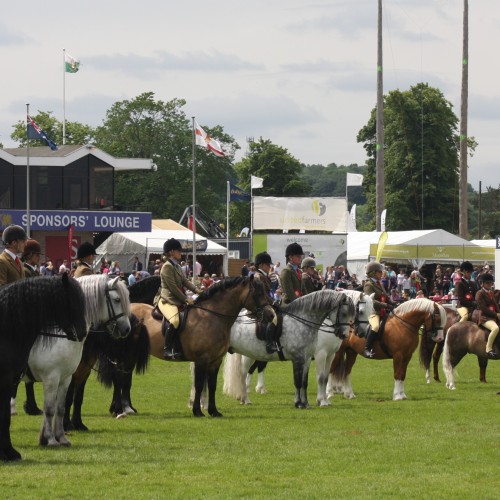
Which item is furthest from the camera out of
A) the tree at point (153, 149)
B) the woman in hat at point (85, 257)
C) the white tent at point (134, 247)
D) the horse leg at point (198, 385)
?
the tree at point (153, 149)

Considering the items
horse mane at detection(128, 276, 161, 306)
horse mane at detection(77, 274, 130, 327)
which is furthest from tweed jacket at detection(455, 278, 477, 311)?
horse mane at detection(77, 274, 130, 327)

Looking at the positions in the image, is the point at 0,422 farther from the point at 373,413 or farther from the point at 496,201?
the point at 496,201

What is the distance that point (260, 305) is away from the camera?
19.2 m

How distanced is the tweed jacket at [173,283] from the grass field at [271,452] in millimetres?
1809

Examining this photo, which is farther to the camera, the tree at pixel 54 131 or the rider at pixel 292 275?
the tree at pixel 54 131

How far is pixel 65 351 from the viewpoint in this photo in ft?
47.6

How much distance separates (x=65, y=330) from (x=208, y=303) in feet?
17.8

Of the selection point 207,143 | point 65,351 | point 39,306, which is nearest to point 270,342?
point 65,351

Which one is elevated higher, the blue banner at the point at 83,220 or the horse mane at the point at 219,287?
the blue banner at the point at 83,220

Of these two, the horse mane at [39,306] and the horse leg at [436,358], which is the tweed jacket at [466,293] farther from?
the horse mane at [39,306]

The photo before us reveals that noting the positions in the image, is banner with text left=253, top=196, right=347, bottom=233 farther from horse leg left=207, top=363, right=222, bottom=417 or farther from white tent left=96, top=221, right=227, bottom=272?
horse leg left=207, top=363, right=222, bottom=417

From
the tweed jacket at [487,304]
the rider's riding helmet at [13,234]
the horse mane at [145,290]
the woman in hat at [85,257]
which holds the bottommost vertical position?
the tweed jacket at [487,304]

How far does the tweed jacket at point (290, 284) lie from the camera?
22.0 meters

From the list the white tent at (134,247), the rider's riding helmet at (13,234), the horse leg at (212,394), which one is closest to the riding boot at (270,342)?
the horse leg at (212,394)
